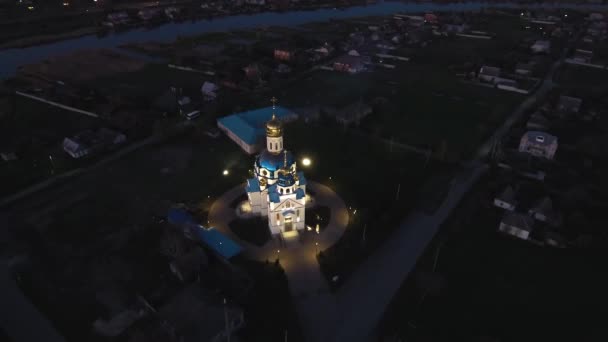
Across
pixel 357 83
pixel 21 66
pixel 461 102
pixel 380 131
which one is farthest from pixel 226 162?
pixel 21 66

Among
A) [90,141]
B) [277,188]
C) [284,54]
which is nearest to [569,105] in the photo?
[277,188]

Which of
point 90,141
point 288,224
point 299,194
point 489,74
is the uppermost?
point 489,74

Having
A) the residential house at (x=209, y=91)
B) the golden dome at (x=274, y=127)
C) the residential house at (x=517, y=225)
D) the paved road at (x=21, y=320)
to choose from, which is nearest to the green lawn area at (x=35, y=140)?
the paved road at (x=21, y=320)

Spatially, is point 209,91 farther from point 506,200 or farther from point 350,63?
point 506,200

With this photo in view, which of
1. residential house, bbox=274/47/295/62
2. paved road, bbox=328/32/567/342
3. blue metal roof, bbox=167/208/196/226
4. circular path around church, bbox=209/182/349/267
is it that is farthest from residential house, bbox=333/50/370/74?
blue metal roof, bbox=167/208/196/226

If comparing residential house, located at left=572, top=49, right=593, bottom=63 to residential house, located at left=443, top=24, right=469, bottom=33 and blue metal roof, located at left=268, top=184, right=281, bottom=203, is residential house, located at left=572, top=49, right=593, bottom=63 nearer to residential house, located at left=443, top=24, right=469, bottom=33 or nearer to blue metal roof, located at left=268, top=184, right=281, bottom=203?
residential house, located at left=443, top=24, right=469, bottom=33

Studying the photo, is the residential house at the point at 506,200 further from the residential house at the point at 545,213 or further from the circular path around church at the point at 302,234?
the circular path around church at the point at 302,234
